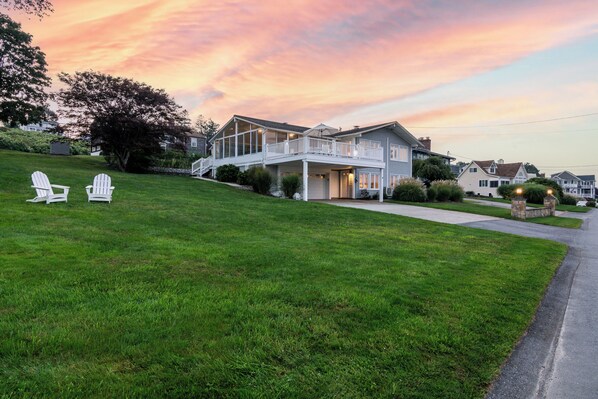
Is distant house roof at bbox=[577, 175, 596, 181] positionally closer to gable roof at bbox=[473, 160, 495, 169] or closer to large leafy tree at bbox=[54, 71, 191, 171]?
gable roof at bbox=[473, 160, 495, 169]

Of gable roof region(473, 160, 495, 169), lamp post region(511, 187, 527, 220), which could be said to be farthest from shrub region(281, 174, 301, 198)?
gable roof region(473, 160, 495, 169)

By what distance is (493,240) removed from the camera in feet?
31.3

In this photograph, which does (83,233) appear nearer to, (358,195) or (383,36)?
(383,36)

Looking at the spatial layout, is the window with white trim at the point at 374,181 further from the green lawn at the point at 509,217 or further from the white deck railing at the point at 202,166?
the white deck railing at the point at 202,166

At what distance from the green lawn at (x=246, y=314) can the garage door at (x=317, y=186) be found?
18357mm

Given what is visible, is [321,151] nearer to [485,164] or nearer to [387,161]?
[387,161]

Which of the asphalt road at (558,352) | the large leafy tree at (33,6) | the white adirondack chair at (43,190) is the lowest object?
the asphalt road at (558,352)

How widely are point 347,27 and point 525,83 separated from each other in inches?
626

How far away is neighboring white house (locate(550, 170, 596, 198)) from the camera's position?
95688mm

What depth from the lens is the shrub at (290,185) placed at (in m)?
20.2

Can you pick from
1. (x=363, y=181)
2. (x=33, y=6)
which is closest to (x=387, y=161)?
(x=363, y=181)

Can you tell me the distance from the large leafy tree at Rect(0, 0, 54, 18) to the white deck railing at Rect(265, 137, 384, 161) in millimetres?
14180

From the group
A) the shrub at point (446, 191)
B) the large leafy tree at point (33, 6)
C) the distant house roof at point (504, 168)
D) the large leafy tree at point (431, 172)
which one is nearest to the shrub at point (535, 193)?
the large leafy tree at point (431, 172)

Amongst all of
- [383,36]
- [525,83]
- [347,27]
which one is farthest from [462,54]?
[525,83]
